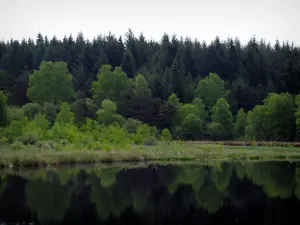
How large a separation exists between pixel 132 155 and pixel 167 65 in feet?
227

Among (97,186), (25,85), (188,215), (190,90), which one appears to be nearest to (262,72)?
(190,90)

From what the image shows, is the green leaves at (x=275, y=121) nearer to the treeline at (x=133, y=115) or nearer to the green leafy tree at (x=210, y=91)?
the treeline at (x=133, y=115)

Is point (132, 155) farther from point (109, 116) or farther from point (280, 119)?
point (280, 119)

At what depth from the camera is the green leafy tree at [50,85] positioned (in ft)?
322

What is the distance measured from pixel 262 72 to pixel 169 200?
92340mm

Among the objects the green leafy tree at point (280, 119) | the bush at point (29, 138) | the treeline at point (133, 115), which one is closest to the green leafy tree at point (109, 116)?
the treeline at point (133, 115)

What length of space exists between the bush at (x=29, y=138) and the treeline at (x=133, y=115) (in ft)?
0.36

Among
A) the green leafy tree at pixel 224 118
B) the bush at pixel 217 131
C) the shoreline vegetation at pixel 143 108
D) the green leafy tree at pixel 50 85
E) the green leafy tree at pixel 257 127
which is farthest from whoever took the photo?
the green leafy tree at pixel 50 85

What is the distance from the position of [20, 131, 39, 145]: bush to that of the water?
1618 centimetres

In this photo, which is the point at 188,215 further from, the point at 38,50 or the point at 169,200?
the point at 38,50

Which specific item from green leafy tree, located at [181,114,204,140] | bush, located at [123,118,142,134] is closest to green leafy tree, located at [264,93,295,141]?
green leafy tree, located at [181,114,204,140]

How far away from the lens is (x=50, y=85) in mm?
99688

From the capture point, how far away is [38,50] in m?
135

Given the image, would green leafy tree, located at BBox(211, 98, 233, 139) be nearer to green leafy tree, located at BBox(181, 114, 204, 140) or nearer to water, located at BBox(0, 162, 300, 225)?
green leafy tree, located at BBox(181, 114, 204, 140)
